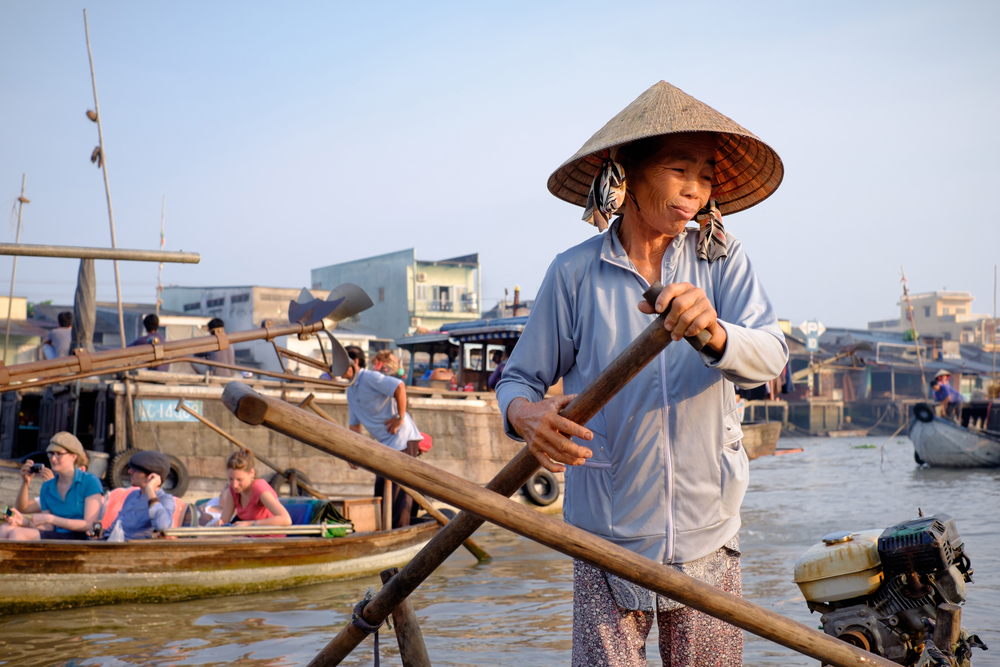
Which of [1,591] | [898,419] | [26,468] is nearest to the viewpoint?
[1,591]

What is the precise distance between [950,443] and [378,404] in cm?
1539

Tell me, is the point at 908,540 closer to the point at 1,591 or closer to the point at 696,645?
the point at 696,645

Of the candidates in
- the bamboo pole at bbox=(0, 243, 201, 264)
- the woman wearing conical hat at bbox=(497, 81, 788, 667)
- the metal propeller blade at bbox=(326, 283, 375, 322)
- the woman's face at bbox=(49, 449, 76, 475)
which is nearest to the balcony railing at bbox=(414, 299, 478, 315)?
the metal propeller blade at bbox=(326, 283, 375, 322)

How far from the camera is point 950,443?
59.9 feet

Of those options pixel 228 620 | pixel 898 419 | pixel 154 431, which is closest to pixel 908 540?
pixel 228 620

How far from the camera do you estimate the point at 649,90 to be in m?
2.07

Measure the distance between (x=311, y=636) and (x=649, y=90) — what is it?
4.52 meters

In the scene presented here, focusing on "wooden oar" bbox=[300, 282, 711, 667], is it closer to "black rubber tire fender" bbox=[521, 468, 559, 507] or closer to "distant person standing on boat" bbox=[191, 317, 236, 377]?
"distant person standing on boat" bbox=[191, 317, 236, 377]

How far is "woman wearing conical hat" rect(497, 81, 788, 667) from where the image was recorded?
6.09 feet

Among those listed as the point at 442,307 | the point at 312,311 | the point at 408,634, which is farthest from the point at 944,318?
the point at 408,634

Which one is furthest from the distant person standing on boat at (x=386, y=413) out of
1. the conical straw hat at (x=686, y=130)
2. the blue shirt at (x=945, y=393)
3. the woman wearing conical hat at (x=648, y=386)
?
the blue shirt at (x=945, y=393)

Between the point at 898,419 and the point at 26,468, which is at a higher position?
the point at 26,468

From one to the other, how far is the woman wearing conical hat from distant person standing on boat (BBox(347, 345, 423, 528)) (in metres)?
5.83

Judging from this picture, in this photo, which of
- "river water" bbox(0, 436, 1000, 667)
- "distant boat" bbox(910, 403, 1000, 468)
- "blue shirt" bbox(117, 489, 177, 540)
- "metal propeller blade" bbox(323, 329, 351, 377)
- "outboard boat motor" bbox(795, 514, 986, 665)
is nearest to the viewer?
"outboard boat motor" bbox(795, 514, 986, 665)
